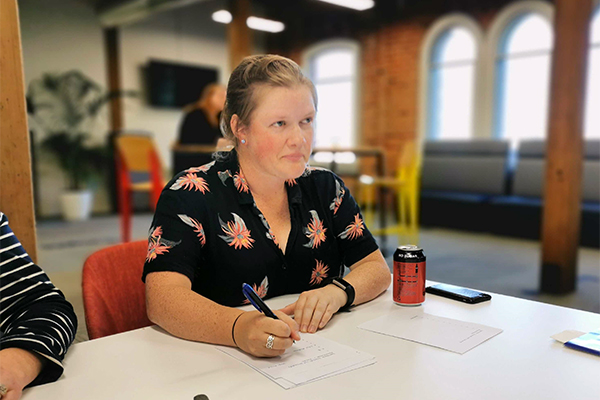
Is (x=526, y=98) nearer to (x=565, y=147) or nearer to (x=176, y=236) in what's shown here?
(x=565, y=147)

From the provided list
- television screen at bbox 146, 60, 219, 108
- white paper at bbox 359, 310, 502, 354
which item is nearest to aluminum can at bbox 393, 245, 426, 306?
white paper at bbox 359, 310, 502, 354

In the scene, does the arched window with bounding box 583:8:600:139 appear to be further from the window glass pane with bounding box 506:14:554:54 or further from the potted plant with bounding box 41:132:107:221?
the potted plant with bounding box 41:132:107:221

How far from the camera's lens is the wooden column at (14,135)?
4.08ft

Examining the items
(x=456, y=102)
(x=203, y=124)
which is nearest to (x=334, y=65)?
(x=456, y=102)

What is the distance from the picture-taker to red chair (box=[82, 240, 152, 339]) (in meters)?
1.14

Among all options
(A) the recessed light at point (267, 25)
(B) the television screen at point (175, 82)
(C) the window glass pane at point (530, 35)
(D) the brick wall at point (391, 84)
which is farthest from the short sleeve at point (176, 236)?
(A) the recessed light at point (267, 25)

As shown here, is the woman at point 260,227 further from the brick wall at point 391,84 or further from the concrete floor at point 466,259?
the brick wall at point 391,84

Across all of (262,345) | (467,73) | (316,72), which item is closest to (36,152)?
(316,72)

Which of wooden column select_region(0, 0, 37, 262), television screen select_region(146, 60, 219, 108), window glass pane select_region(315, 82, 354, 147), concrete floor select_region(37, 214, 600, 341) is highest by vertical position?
television screen select_region(146, 60, 219, 108)

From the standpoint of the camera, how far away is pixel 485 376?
782 millimetres

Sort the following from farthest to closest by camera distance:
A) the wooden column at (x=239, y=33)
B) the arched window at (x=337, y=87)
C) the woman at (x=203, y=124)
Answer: the arched window at (x=337, y=87), the wooden column at (x=239, y=33), the woman at (x=203, y=124)

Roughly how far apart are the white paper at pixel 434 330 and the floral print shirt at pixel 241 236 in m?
0.26

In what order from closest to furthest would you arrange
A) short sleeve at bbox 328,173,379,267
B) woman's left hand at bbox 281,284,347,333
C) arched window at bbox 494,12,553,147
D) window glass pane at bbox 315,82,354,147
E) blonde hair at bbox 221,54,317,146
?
woman's left hand at bbox 281,284,347,333, blonde hair at bbox 221,54,317,146, short sleeve at bbox 328,173,379,267, arched window at bbox 494,12,553,147, window glass pane at bbox 315,82,354,147

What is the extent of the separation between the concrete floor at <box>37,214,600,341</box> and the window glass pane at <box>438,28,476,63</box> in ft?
8.26
